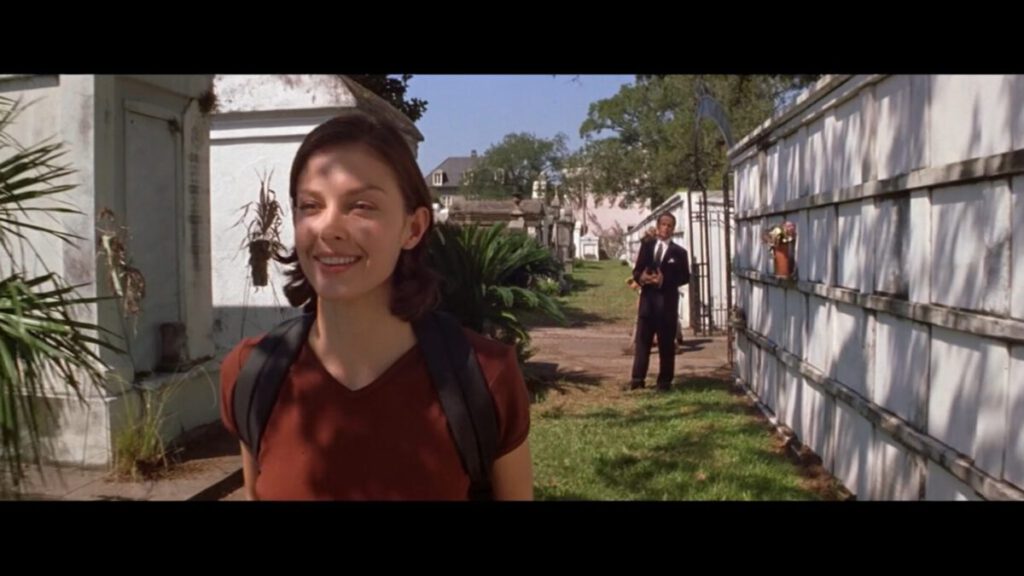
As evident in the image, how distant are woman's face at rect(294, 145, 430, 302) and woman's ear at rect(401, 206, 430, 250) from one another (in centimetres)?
2

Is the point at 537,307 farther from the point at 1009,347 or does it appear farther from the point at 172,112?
the point at 1009,347

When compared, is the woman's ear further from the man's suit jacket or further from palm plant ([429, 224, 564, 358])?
the man's suit jacket

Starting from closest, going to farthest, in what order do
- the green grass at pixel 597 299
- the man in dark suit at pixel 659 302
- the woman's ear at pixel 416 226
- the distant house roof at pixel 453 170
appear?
the woman's ear at pixel 416 226 < the distant house roof at pixel 453 170 < the man in dark suit at pixel 659 302 < the green grass at pixel 597 299

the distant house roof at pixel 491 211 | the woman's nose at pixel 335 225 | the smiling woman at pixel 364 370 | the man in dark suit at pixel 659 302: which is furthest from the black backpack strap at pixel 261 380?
the man in dark suit at pixel 659 302

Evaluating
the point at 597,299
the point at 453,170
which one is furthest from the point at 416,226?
the point at 597,299

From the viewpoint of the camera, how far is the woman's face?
1.37 metres

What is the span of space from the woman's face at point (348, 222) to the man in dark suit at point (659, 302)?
412 centimetres

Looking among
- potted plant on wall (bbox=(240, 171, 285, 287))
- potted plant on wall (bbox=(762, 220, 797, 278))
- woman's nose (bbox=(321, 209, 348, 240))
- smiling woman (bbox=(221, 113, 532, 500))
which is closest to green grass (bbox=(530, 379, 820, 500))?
potted plant on wall (bbox=(762, 220, 797, 278))

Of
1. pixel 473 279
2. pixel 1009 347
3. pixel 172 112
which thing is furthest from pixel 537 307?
pixel 1009 347

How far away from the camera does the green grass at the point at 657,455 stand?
3.60 m

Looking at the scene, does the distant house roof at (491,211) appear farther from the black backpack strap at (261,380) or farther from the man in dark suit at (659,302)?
the black backpack strap at (261,380)

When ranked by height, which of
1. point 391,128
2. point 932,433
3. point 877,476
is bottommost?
point 877,476

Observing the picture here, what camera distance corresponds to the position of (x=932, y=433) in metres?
2.62

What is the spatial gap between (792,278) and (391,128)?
341 cm
